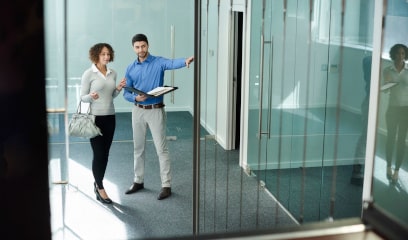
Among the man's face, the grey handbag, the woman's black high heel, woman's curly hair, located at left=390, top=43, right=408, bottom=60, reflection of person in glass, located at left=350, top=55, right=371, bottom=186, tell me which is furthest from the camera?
the man's face

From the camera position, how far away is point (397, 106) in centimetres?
322

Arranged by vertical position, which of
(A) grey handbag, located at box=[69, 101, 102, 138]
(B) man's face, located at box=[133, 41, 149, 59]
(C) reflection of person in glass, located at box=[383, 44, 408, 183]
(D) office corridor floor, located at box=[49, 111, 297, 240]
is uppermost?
(B) man's face, located at box=[133, 41, 149, 59]

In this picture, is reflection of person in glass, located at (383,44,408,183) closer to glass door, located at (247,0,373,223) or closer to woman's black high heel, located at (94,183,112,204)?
glass door, located at (247,0,373,223)

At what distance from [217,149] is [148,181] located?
1.47 meters

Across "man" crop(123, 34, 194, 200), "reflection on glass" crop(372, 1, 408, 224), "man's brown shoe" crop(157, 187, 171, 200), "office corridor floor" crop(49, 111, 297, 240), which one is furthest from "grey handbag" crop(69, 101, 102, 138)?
"reflection on glass" crop(372, 1, 408, 224)

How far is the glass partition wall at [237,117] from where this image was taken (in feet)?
12.4

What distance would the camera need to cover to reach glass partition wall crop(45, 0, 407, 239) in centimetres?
377

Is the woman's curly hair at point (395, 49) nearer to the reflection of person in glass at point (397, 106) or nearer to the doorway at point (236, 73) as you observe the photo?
the reflection of person in glass at point (397, 106)

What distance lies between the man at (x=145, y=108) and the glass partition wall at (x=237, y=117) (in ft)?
0.50

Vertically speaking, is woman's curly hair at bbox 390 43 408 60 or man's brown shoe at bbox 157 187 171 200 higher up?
woman's curly hair at bbox 390 43 408 60

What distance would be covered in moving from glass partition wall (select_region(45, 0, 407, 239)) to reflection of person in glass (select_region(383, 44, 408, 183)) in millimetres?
102

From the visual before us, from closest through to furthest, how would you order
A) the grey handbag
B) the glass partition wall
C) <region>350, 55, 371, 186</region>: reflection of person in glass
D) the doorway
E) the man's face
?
<region>350, 55, 371, 186</region>: reflection of person in glass < the glass partition wall < the grey handbag < the man's face < the doorway

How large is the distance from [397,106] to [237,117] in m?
3.11

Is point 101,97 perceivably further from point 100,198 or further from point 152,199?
point 152,199
